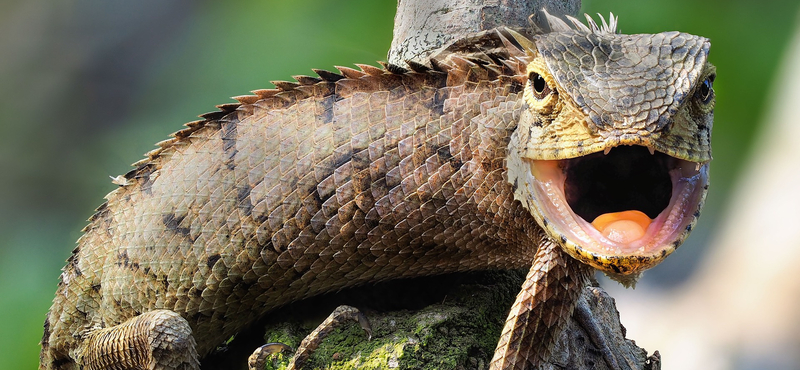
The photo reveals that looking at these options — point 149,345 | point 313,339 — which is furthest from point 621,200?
point 149,345

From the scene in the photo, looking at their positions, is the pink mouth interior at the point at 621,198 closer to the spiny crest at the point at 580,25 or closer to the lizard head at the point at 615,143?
the lizard head at the point at 615,143

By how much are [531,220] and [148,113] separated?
2471 millimetres

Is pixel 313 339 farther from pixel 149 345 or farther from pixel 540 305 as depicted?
pixel 540 305

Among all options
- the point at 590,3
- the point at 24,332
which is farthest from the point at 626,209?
the point at 24,332

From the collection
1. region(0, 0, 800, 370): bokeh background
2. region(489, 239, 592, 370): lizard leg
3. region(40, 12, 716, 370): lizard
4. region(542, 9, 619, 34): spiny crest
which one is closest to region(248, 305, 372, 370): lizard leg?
region(40, 12, 716, 370): lizard

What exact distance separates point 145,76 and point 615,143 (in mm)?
2950

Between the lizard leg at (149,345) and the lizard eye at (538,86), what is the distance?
1.37m

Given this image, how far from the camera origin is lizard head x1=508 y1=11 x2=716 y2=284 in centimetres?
143

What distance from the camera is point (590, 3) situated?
3082mm

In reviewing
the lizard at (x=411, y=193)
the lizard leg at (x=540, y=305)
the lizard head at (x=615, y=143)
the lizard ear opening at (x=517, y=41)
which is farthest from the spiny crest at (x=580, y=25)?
the lizard leg at (x=540, y=305)

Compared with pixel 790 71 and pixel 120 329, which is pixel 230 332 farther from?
pixel 790 71

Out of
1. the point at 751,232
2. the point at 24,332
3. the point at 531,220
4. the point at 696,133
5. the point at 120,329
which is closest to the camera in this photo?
the point at 696,133

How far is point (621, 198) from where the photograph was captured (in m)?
1.70

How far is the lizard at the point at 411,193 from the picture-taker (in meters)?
1.53
